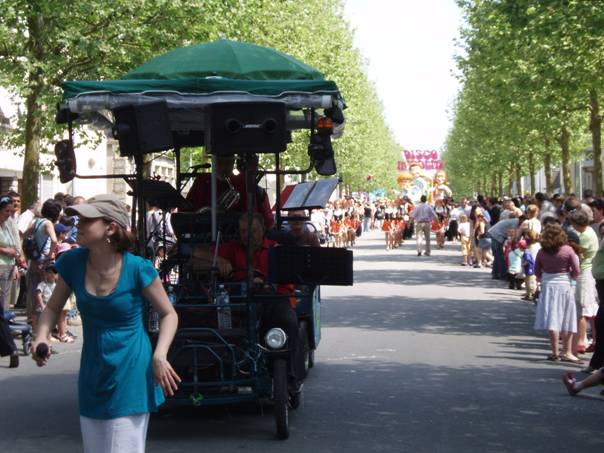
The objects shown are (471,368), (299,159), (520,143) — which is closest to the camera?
(471,368)

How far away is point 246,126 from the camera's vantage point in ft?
32.0

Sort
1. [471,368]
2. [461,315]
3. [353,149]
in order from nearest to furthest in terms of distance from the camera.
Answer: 1. [471,368]
2. [461,315]
3. [353,149]

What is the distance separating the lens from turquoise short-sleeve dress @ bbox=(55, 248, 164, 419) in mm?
5566

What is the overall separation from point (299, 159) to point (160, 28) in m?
28.4

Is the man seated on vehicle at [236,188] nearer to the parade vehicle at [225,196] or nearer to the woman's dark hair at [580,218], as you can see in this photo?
the parade vehicle at [225,196]

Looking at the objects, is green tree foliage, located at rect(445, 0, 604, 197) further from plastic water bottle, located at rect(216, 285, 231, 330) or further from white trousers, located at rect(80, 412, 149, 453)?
white trousers, located at rect(80, 412, 149, 453)

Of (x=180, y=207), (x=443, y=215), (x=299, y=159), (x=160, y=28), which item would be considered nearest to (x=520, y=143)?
(x=443, y=215)

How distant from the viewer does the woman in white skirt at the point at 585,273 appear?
1460 centimetres

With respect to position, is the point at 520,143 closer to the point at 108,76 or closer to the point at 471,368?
the point at 108,76

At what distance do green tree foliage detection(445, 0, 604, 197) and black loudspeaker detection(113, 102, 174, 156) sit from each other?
1160 centimetres

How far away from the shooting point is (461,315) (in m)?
20.1

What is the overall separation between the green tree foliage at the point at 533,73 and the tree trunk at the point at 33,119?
8468mm

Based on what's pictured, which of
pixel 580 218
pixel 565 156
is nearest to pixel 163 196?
pixel 580 218

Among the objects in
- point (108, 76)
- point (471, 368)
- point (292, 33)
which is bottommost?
point (471, 368)
